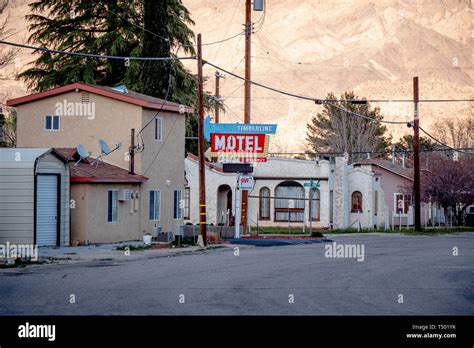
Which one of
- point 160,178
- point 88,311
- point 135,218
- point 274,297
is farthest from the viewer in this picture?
point 160,178

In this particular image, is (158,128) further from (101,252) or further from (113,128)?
(101,252)

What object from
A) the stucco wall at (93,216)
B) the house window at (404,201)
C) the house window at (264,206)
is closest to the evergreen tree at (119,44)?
the house window at (264,206)

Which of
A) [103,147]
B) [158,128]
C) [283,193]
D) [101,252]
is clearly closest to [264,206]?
[283,193]

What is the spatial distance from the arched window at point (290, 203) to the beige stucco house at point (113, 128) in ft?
68.5

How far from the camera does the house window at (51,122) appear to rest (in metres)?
41.8

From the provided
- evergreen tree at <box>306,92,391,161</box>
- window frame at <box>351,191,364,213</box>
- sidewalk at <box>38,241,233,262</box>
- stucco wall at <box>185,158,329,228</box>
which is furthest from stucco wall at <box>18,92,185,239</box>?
evergreen tree at <box>306,92,391,161</box>

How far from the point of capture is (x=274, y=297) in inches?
714

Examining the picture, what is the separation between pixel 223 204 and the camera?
64.2m

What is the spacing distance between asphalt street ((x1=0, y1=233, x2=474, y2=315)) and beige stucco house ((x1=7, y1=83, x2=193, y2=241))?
10.6 meters

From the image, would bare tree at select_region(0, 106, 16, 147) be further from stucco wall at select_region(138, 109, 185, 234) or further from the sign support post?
the sign support post

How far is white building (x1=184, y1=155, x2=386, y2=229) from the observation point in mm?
62250
